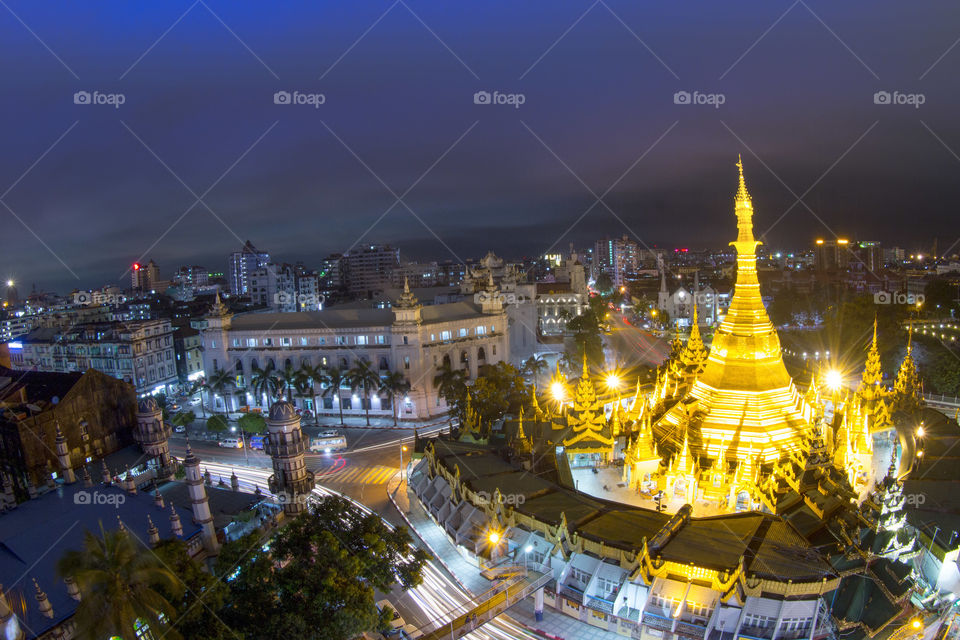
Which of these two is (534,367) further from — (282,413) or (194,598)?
(194,598)

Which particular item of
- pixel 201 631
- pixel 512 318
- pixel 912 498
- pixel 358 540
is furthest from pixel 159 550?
pixel 512 318

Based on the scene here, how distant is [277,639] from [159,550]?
3.63 m

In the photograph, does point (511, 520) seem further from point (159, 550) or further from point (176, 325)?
point (176, 325)

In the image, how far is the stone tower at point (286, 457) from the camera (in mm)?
22594

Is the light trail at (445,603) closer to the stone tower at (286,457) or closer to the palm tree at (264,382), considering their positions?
the stone tower at (286,457)

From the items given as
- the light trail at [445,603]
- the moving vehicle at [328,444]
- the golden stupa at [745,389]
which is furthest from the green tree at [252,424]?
the golden stupa at [745,389]

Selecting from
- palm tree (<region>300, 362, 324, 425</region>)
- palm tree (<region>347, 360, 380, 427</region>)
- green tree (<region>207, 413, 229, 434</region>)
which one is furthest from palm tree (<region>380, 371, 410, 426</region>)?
green tree (<region>207, 413, 229, 434</region>)

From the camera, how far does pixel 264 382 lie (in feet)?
156

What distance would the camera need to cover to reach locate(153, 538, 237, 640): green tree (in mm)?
14219

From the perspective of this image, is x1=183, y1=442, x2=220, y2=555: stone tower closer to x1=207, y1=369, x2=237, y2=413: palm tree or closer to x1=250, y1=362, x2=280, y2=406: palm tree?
x1=250, y1=362, x2=280, y2=406: palm tree

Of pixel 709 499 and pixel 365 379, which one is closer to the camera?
pixel 709 499

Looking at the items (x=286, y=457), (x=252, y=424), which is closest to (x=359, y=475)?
(x=252, y=424)
